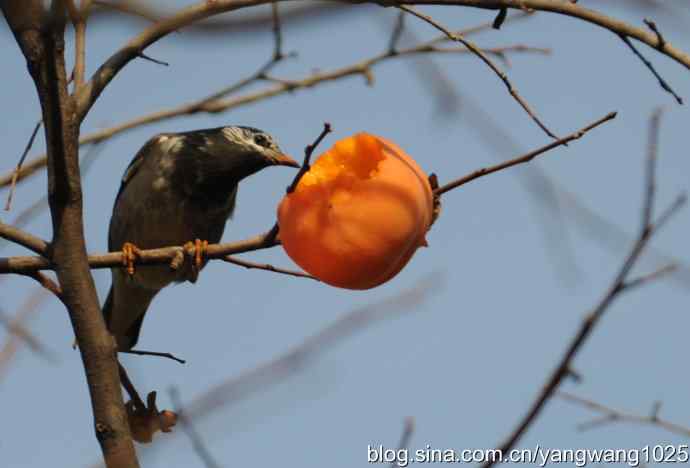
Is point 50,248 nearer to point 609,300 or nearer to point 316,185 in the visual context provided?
point 316,185

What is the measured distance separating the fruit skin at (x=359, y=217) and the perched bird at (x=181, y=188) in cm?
314

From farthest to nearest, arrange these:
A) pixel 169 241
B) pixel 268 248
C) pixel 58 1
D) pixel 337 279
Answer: pixel 169 241 < pixel 268 248 < pixel 337 279 < pixel 58 1

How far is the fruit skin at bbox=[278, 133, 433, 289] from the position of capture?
2748 millimetres

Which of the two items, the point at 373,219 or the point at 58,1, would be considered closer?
the point at 58,1

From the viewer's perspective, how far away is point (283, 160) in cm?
614

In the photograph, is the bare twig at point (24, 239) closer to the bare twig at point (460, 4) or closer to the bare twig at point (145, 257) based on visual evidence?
the bare twig at point (145, 257)

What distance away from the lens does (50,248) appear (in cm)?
274

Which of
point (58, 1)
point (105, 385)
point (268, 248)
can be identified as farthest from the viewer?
point (268, 248)

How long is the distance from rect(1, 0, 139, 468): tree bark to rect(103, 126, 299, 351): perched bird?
3.15m

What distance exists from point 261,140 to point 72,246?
361cm

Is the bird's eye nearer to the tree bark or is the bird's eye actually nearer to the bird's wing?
the bird's wing

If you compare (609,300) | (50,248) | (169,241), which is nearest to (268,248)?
(50,248)

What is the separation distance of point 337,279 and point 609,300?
1213 mm

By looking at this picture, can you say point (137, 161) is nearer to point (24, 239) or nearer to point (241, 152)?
point (241, 152)
